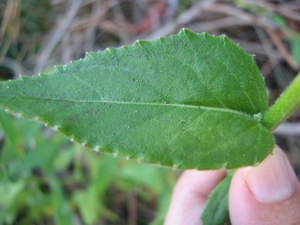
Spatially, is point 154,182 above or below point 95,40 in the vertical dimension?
below

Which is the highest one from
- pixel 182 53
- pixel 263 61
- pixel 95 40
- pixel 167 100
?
pixel 95 40

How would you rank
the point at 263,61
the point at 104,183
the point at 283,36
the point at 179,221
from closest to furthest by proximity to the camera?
the point at 179,221
the point at 104,183
the point at 283,36
the point at 263,61

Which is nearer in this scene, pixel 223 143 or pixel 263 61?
pixel 223 143

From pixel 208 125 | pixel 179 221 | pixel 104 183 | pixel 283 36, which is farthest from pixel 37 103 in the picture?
pixel 283 36

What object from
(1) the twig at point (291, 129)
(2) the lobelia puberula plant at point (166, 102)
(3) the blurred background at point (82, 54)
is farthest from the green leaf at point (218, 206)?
(1) the twig at point (291, 129)

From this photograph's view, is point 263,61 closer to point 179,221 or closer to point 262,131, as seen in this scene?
point 179,221

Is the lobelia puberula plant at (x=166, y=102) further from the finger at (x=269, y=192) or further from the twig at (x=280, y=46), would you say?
the twig at (x=280, y=46)

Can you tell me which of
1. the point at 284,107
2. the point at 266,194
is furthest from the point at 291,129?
the point at 284,107
